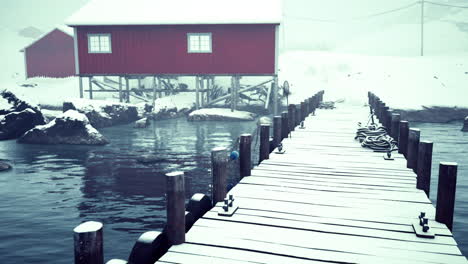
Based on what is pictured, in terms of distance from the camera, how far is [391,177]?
23.9 feet

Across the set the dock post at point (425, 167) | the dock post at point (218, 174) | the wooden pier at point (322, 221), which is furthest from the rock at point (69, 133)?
the dock post at point (425, 167)

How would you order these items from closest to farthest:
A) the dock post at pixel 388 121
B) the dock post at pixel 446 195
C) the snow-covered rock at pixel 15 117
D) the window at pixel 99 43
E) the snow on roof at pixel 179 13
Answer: the dock post at pixel 446 195 < the dock post at pixel 388 121 < the snow-covered rock at pixel 15 117 < the snow on roof at pixel 179 13 < the window at pixel 99 43

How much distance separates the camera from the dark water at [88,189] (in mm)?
7492

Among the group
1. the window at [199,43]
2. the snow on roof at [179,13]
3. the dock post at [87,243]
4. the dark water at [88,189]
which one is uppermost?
the snow on roof at [179,13]

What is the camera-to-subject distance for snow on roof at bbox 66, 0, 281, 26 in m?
24.0

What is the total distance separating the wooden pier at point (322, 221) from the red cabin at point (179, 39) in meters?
16.8

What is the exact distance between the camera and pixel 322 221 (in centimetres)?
522

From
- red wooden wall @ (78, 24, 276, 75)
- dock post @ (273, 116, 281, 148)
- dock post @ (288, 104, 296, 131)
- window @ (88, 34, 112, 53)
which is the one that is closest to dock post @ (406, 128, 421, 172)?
dock post @ (273, 116, 281, 148)

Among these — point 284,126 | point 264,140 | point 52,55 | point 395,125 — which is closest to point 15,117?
point 284,126

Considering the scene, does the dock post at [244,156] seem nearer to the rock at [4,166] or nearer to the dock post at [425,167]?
the dock post at [425,167]

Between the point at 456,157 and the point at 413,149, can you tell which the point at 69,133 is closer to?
the point at 413,149

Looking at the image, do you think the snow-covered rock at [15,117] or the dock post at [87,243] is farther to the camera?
the snow-covered rock at [15,117]

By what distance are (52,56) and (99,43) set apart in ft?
52.1

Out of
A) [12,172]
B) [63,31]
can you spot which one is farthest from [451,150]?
[63,31]
